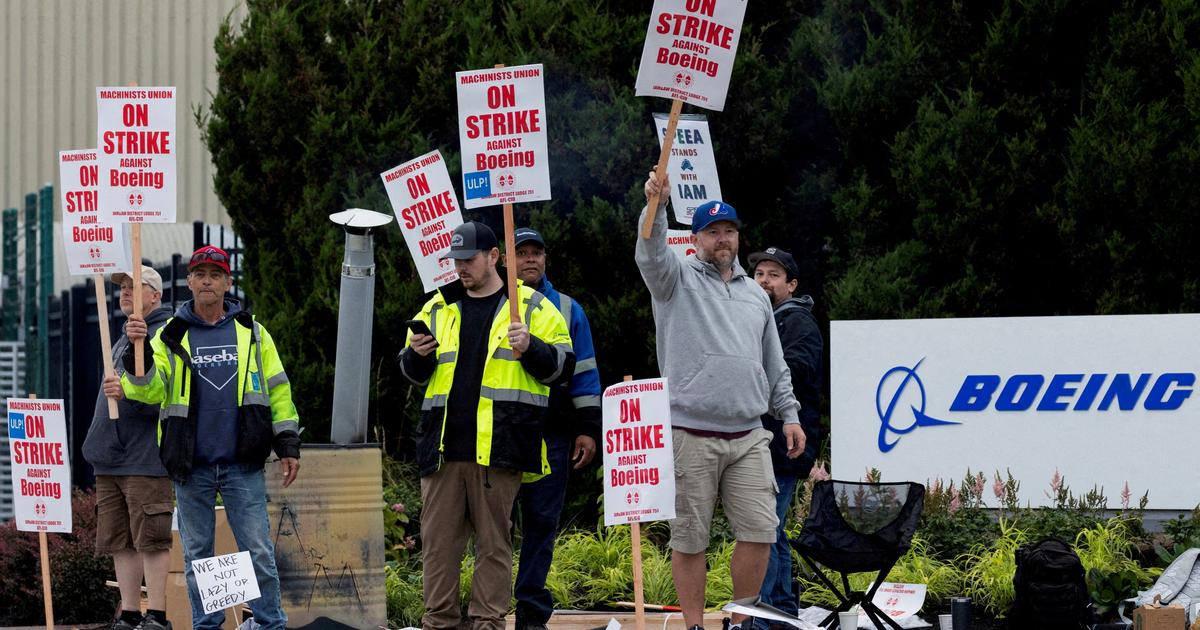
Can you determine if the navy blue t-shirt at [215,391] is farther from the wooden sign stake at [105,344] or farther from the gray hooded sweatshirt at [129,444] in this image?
the gray hooded sweatshirt at [129,444]

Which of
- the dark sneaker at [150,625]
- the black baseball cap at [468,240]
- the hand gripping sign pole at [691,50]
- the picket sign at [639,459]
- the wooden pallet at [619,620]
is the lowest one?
the wooden pallet at [619,620]

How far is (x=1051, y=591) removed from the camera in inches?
293

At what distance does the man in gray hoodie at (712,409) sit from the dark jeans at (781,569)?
570 mm

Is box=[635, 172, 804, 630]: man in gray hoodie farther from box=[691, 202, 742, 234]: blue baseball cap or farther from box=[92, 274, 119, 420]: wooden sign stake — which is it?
box=[92, 274, 119, 420]: wooden sign stake

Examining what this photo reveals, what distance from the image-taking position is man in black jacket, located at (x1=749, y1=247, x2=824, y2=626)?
787 cm

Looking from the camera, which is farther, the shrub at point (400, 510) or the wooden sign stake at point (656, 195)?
the shrub at point (400, 510)

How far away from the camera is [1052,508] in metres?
10.3

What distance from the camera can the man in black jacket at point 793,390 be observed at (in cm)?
787

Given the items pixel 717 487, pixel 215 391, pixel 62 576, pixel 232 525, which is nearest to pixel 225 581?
pixel 232 525

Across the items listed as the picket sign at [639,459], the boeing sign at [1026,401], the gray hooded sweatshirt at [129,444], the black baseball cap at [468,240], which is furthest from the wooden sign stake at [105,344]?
the boeing sign at [1026,401]

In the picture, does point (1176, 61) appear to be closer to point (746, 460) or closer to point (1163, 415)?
point (1163, 415)

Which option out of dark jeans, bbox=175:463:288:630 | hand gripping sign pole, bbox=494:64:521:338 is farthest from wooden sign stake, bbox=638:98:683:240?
dark jeans, bbox=175:463:288:630

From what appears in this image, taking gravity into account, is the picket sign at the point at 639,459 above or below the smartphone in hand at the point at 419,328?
below

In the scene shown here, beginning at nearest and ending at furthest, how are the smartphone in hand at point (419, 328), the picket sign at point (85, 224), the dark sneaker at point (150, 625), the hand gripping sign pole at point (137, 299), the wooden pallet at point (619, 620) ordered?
the smartphone in hand at point (419, 328)
the hand gripping sign pole at point (137, 299)
the dark sneaker at point (150, 625)
the picket sign at point (85, 224)
the wooden pallet at point (619, 620)
